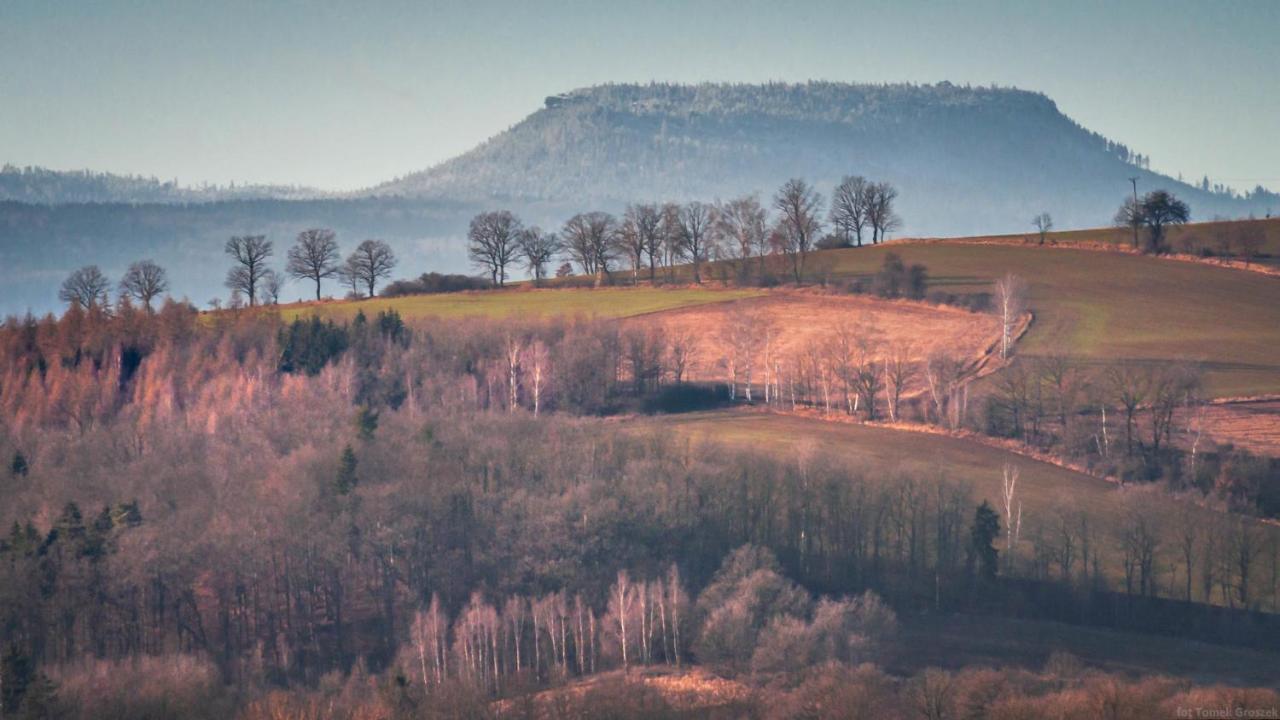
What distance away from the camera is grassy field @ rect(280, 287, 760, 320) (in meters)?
120

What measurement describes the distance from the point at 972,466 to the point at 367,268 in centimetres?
8163

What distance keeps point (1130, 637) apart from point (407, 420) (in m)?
50.6

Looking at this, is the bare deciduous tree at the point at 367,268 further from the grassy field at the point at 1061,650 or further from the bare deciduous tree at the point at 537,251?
the grassy field at the point at 1061,650

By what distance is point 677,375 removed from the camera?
105 metres

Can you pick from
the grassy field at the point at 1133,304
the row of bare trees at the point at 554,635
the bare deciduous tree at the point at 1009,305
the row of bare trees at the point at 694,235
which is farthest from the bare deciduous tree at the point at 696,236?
the row of bare trees at the point at 554,635

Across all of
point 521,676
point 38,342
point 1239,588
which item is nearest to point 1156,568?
point 1239,588

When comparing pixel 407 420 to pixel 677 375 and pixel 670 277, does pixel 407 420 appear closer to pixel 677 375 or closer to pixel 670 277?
pixel 677 375

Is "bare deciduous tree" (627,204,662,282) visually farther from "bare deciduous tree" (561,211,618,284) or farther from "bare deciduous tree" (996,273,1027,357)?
"bare deciduous tree" (996,273,1027,357)

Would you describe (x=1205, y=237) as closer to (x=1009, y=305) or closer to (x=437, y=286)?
(x=1009, y=305)

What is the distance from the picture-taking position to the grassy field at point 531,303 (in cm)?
12000

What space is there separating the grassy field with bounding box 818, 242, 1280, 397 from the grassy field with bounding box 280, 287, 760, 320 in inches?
686

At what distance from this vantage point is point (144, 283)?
13238 cm

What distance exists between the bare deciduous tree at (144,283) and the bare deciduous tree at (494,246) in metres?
33.0

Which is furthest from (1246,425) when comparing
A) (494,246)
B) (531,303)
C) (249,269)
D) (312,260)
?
(249,269)
